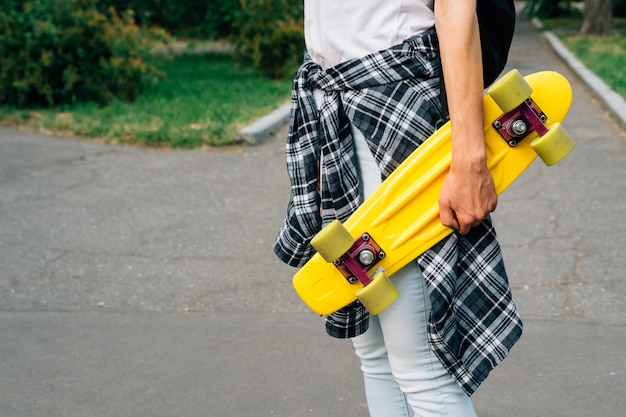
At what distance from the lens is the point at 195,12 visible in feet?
50.7

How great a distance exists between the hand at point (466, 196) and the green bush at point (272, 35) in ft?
31.3

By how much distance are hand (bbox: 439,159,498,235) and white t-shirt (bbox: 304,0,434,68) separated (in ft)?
1.04

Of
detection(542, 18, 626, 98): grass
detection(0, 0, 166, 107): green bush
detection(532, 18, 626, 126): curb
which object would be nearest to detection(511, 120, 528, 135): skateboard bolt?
detection(532, 18, 626, 126): curb

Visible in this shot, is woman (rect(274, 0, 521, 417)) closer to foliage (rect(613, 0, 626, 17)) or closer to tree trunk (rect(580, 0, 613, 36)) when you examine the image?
tree trunk (rect(580, 0, 613, 36))

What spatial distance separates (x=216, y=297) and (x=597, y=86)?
259 inches

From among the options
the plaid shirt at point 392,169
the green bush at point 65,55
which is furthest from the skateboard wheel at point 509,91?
the green bush at point 65,55

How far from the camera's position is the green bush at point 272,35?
11.2m

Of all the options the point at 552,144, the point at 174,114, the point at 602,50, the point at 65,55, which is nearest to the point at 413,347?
the point at 552,144

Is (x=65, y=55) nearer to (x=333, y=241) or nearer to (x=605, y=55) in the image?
(x=605, y=55)

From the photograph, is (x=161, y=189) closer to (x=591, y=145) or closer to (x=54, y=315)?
(x=54, y=315)

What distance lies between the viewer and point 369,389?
2139 millimetres

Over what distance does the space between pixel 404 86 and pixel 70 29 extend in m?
7.84

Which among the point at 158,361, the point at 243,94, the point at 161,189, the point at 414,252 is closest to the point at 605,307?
the point at 158,361

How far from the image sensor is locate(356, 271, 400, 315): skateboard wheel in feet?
5.76
